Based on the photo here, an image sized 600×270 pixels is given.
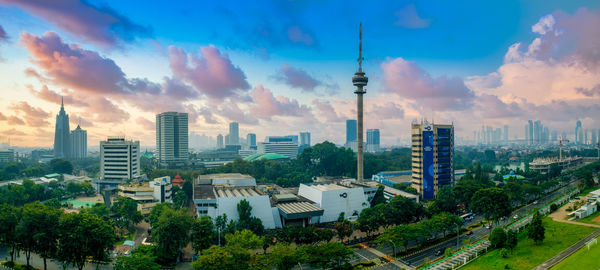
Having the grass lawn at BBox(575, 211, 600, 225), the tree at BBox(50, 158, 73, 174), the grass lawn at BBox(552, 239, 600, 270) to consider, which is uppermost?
the tree at BBox(50, 158, 73, 174)

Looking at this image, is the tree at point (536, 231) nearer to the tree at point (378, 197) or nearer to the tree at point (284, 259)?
the tree at point (284, 259)

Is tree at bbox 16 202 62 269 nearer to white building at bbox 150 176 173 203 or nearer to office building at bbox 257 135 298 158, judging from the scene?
white building at bbox 150 176 173 203

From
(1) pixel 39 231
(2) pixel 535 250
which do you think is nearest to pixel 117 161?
(1) pixel 39 231

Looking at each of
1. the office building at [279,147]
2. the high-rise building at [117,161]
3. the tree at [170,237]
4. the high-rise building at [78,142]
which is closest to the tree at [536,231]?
the tree at [170,237]

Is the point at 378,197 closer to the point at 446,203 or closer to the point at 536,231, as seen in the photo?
the point at 446,203

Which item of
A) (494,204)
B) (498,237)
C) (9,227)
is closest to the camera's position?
(9,227)

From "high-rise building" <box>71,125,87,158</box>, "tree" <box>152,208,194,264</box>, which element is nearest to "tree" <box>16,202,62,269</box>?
"tree" <box>152,208,194,264</box>
